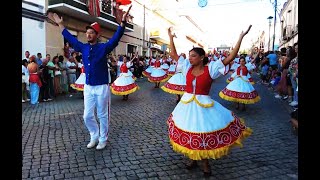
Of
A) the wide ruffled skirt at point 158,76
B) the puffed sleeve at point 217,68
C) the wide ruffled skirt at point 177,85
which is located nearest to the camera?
the puffed sleeve at point 217,68

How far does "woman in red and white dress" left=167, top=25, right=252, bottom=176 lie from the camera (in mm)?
3830

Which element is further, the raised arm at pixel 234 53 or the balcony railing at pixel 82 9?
the balcony railing at pixel 82 9

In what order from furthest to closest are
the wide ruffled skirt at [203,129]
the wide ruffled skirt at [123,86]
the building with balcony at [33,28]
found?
the building with balcony at [33,28] < the wide ruffled skirt at [123,86] < the wide ruffled skirt at [203,129]

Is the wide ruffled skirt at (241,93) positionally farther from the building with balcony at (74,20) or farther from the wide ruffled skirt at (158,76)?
the building with balcony at (74,20)

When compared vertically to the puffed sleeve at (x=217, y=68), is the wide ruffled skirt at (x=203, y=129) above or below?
below

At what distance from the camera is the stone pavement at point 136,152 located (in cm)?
417

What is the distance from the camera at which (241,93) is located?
883 centimetres

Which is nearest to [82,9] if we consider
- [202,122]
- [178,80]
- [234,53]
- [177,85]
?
[178,80]

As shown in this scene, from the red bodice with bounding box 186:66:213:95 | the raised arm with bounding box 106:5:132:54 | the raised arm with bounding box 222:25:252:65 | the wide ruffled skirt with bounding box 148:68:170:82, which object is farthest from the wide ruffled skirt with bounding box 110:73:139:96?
the raised arm with bounding box 222:25:252:65

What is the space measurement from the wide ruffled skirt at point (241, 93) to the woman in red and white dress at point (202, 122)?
467cm

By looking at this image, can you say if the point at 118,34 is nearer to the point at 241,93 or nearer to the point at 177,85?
the point at 241,93

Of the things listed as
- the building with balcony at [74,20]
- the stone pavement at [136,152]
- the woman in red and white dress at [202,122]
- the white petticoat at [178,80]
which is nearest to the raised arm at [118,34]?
the woman in red and white dress at [202,122]
